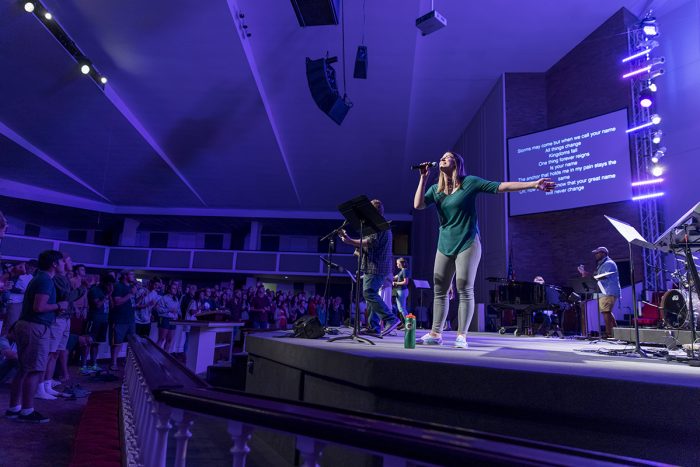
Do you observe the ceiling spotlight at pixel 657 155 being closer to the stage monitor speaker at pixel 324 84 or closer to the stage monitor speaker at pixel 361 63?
the stage monitor speaker at pixel 361 63

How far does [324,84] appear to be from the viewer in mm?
9008

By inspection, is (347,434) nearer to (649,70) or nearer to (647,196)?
(647,196)

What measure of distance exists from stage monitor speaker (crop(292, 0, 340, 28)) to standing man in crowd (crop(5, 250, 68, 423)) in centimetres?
469

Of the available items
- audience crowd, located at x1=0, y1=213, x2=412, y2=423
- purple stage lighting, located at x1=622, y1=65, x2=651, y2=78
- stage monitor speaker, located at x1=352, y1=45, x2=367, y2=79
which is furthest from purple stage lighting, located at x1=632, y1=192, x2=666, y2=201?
audience crowd, located at x1=0, y1=213, x2=412, y2=423

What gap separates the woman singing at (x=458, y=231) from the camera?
3543 millimetres

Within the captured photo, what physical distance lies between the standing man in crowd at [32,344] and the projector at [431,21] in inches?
257

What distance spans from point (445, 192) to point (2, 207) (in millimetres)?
21840

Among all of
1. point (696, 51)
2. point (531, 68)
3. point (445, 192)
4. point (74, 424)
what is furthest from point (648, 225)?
point (74, 424)

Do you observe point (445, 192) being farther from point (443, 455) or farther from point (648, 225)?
point (648, 225)

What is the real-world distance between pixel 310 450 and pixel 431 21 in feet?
25.7

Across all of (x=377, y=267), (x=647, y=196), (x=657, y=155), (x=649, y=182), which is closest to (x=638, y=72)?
(x=657, y=155)

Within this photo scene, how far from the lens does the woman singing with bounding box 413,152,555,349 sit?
139 inches

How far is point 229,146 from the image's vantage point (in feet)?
48.7

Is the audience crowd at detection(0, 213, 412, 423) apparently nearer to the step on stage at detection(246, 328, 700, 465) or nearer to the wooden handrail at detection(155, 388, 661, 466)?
the step on stage at detection(246, 328, 700, 465)
